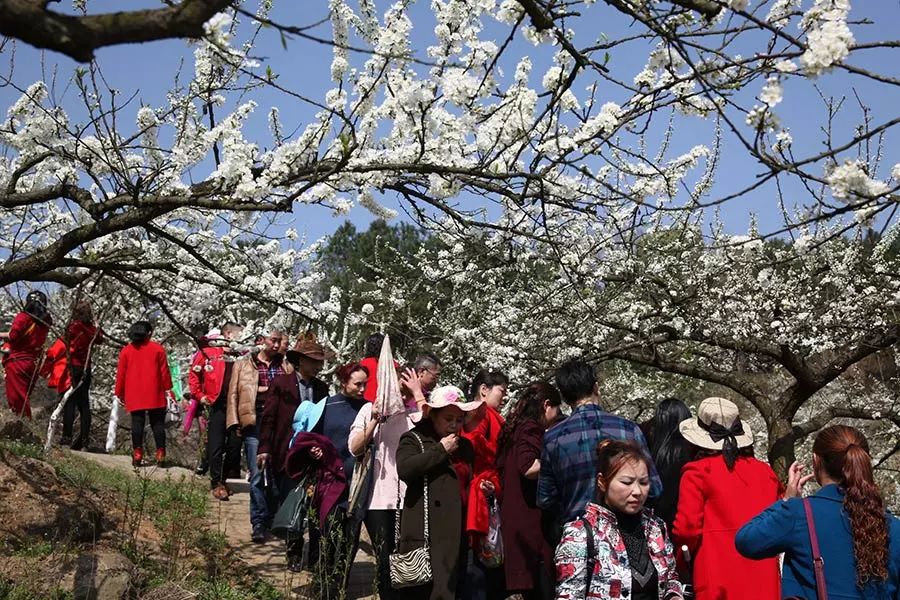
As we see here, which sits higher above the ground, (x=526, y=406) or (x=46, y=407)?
(x=46, y=407)

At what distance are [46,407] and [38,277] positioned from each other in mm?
11253

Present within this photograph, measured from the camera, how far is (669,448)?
229 inches

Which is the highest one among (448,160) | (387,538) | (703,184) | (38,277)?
(703,184)

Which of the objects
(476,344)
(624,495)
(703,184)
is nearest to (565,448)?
(624,495)

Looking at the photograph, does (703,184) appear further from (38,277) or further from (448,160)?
(38,277)

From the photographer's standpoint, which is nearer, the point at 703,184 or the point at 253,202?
the point at 253,202

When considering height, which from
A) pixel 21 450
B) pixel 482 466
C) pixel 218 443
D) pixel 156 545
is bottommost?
pixel 156 545

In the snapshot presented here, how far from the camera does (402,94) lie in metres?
5.41

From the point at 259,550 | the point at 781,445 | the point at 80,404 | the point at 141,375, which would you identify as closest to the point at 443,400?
the point at 259,550

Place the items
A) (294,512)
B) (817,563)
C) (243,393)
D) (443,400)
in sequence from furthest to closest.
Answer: (243,393), (294,512), (443,400), (817,563)

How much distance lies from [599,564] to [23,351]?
27.4 ft

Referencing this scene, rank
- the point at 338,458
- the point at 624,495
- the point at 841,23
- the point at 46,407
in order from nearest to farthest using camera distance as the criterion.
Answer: the point at 841,23, the point at 624,495, the point at 338,458, the point at 46,407

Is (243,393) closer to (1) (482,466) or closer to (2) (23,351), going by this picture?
(2) (23,351)

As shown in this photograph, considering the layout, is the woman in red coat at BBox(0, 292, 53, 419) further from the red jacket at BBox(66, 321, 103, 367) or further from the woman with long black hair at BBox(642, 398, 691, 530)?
the woman with long black hair at BBox(642, 398, 691, 530)
